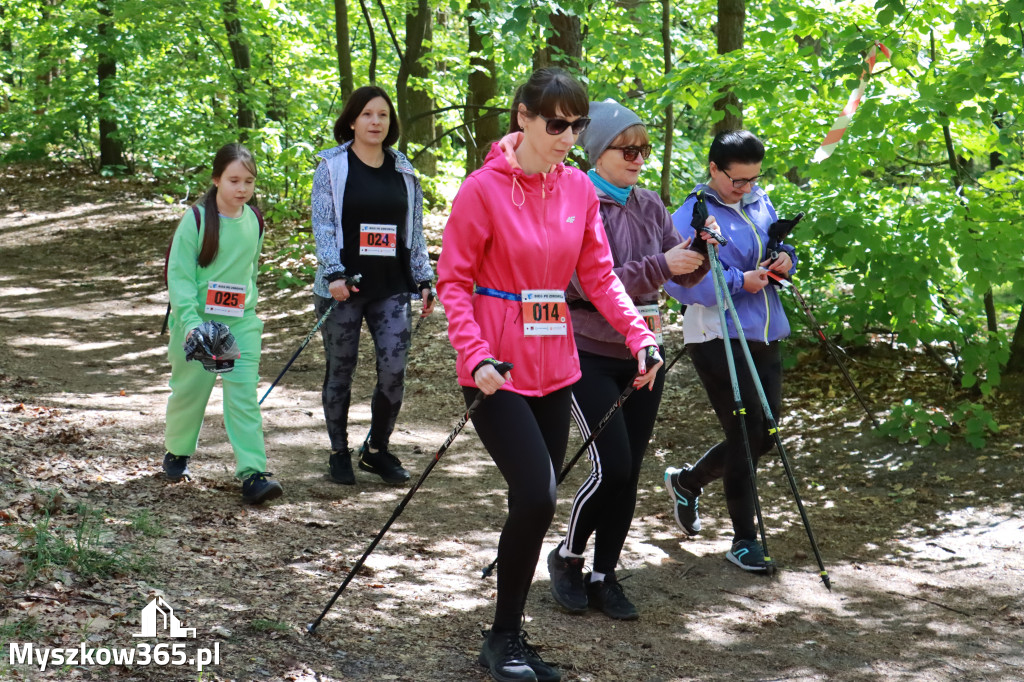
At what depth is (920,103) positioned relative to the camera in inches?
233

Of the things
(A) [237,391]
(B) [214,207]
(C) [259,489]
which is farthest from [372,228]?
(C) [259,489]

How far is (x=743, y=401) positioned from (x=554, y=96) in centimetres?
204

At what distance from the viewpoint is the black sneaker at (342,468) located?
5.95 m

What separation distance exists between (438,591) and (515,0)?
12.6 feet

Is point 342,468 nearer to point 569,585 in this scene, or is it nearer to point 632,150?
point 569,585

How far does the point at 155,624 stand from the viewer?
3.48 meters

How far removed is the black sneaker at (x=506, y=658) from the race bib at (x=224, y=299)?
2.64m

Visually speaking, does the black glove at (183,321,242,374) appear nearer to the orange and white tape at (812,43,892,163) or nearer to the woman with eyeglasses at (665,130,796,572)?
the woman with eyeglasses at (665,130,796,572)

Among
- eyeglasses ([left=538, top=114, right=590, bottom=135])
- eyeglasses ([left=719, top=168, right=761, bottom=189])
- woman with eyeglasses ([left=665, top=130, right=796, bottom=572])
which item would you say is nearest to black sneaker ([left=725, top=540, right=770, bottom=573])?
woman with eyeglasses ([left=665, top=130, right=796, bottom=572])

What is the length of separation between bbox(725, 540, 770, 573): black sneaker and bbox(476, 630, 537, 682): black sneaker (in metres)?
1.77

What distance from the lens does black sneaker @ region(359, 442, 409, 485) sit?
6.06 metres

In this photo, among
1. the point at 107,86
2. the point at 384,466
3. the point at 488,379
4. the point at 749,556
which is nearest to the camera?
the point at 488,379

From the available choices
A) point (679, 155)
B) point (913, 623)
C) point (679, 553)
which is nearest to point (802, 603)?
point (913, 623)

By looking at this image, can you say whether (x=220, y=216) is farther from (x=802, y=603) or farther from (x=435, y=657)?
(x=802, y=603)
